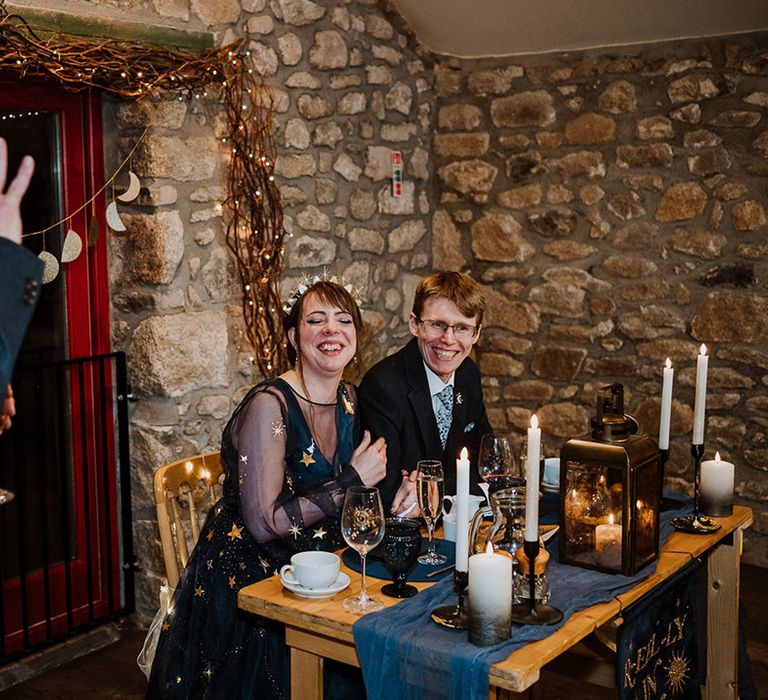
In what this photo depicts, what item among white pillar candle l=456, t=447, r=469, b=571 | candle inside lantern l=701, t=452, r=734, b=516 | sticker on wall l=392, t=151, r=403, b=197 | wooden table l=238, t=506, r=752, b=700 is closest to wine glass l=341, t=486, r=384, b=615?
wooden table l=238, t=506, r=752, b=700

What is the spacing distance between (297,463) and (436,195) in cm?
268

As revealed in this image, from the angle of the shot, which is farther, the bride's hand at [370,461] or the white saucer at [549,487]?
the white saucer at [549,487]

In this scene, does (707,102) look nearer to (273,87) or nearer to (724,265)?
(724,265)

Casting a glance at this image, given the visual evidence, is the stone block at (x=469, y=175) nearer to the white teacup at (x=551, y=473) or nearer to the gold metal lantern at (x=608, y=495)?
the white teacup at (x=551, y=473)

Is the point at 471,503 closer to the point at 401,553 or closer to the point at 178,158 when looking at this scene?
the point at 401,553

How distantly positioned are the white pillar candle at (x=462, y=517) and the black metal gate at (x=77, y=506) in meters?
1.99

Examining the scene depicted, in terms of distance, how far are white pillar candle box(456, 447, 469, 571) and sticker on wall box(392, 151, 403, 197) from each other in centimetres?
297

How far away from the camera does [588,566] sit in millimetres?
2410

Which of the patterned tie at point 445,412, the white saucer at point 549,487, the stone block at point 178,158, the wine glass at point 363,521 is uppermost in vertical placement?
the stone block at point 178,158

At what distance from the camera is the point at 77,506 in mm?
3861

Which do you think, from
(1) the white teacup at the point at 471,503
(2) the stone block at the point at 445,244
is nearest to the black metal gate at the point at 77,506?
(1) the white teacup at the point at 471,503

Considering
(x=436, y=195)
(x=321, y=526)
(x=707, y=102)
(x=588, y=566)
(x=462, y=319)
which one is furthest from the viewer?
(x=436, y=195)

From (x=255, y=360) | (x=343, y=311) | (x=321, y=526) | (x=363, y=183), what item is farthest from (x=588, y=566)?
(x=363, y=183)

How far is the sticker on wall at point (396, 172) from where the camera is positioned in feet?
15.9
